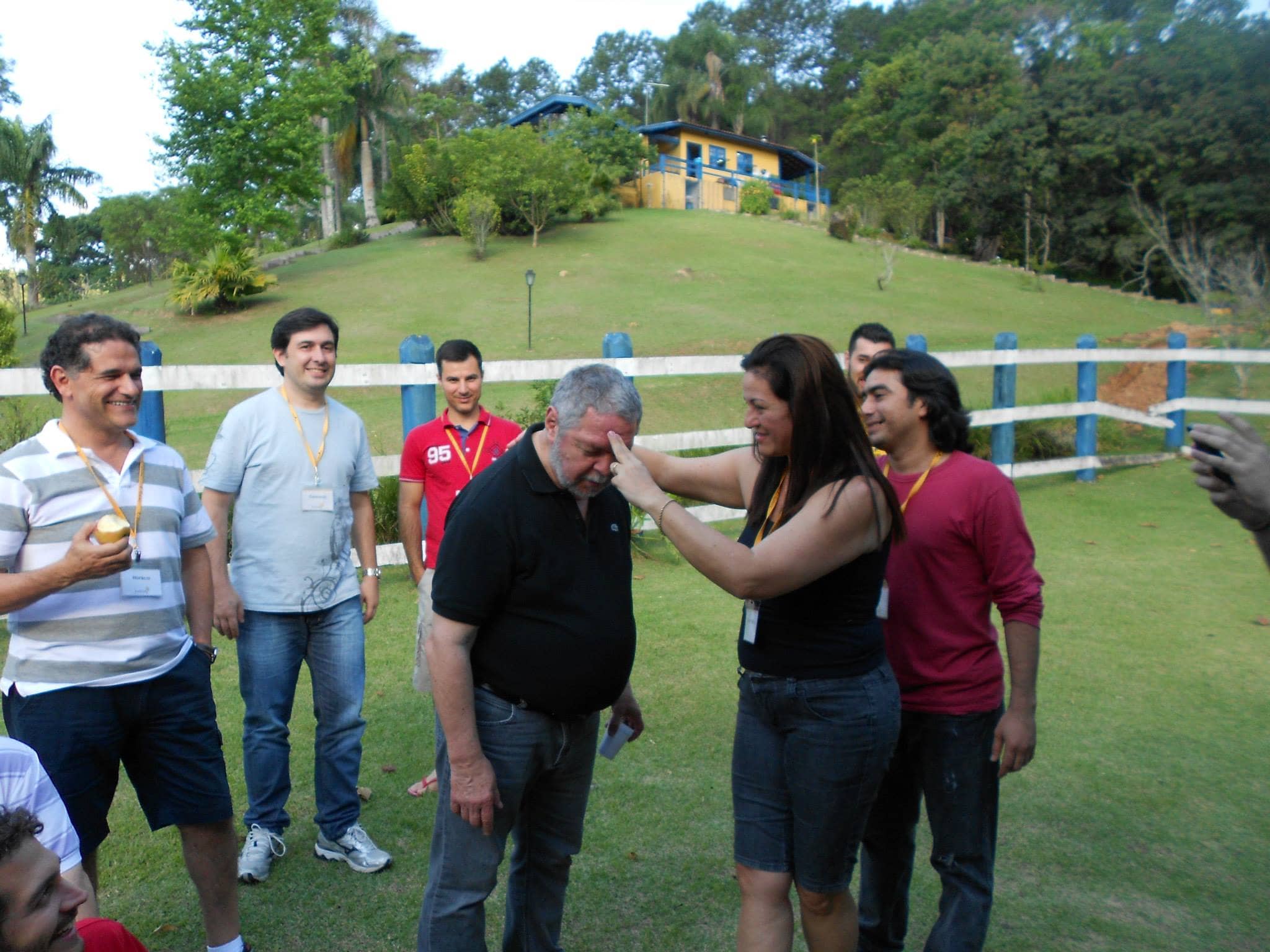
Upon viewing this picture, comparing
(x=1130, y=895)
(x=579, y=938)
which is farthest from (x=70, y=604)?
(x=1130, y=895)

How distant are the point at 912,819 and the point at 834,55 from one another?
9438 cm

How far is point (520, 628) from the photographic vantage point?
8.22 ft

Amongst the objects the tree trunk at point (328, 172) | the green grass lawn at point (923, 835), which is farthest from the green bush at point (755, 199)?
the green grass lawn at point (923, 835)

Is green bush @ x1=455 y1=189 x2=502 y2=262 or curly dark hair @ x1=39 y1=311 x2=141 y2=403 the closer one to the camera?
curly dark hair @ x1=39 y1=311 x2=141 y2=403

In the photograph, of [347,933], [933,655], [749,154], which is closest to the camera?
[933,655]

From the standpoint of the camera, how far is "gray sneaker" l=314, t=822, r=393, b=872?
3.58 meters

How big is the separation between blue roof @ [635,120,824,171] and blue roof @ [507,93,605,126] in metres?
2.68

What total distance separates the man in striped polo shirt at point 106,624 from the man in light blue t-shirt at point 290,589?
0.65 meters

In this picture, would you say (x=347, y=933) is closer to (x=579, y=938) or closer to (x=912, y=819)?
(x=579, y=938)

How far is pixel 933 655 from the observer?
2.84 meters

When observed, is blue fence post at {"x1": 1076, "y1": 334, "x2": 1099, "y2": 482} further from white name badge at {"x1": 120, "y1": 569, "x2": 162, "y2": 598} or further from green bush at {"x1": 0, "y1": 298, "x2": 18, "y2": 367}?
green bush at {"x1": 0, "y1": 298, "x2": 18, "y2": 367}

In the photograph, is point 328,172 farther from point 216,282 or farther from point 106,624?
point 106,624

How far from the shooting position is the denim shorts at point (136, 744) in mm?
2631

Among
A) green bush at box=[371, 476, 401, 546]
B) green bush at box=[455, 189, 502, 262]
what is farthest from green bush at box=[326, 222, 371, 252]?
green bush at box=[371, 476, 401, 546]
